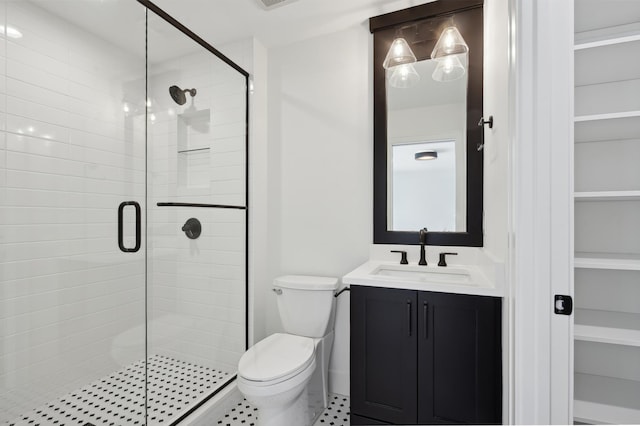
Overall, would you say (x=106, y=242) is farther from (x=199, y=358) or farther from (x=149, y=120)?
(x=199, y=358)

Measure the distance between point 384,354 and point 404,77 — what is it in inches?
66.0

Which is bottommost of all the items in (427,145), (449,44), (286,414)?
(286,414)

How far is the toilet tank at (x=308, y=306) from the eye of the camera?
1.87 metres

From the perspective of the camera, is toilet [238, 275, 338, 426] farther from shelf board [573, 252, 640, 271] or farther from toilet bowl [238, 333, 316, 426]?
shelf board [573, 252, 640, 271]

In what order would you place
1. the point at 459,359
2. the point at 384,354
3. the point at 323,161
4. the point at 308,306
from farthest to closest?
the point at 323,161
the point at 308,306
the point at 384,354
the point at 459,359

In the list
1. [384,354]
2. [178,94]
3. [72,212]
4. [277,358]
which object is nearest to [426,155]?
Answer: [384,354]

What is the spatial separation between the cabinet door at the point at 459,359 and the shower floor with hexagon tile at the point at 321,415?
0.55m

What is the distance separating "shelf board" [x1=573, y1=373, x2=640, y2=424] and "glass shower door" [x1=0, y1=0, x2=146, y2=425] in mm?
1954

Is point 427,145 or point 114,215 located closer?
point 114,215

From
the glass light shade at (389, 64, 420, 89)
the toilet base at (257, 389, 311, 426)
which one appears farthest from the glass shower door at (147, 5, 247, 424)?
the glass light shade at (389, 64, 420, 89)

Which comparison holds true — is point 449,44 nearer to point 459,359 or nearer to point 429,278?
point 429,278

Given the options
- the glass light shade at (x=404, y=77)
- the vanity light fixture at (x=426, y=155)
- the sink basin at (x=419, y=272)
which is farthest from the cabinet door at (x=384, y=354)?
the glass light shade at (x=404, y=77)

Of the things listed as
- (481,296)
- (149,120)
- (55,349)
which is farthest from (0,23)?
(481,296)

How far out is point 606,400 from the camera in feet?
3.46
